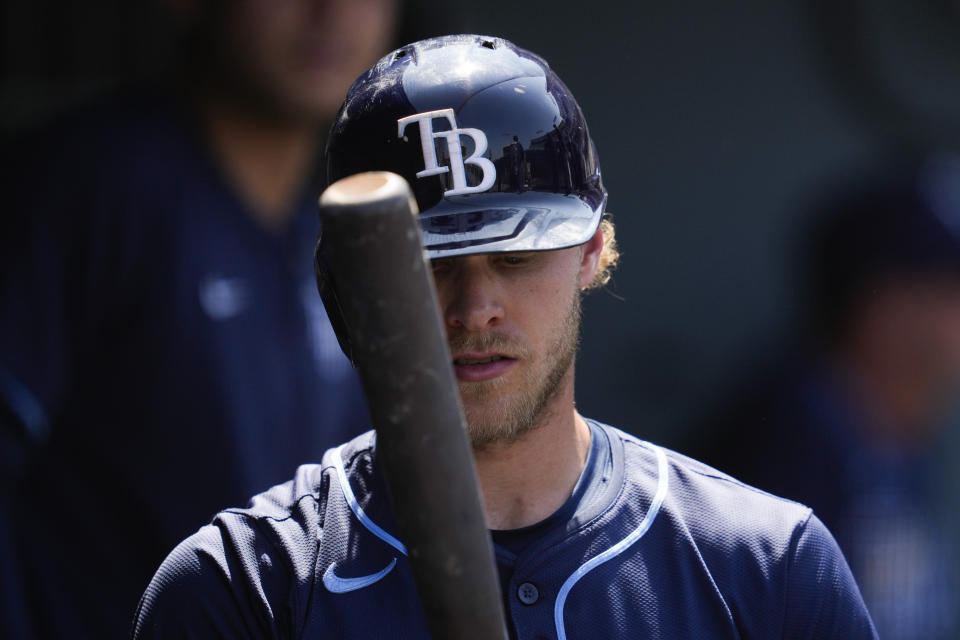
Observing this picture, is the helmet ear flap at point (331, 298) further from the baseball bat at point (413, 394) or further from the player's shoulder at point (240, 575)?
the baseball bat at point (413, 394)

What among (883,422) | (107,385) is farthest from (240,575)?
(883,422)

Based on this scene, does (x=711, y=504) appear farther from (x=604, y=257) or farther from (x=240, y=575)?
(x=240, y=575)

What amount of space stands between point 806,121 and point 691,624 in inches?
143

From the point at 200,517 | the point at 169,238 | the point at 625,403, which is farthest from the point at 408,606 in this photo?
the point at 625,403

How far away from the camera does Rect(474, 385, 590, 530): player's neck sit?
2.19 m

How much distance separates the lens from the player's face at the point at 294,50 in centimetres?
381

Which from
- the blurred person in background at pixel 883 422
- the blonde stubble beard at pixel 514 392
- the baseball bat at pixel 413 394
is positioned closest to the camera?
the baseball bat at pixel 413 394

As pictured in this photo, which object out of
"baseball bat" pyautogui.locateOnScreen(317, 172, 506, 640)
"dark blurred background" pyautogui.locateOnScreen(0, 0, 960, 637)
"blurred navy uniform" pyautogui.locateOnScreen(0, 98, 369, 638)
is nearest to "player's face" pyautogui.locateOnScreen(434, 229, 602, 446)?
"baseball bat" pyautogui.locateOnScreen(317, 172, 506, 640)

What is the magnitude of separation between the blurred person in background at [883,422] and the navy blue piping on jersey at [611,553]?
1498mm

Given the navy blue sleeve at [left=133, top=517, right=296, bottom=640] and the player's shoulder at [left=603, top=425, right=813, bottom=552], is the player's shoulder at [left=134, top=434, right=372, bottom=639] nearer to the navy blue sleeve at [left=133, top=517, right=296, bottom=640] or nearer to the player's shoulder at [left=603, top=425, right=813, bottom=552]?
the navy blue sleeve at [left=133, top=517, right=296, bottom=640]

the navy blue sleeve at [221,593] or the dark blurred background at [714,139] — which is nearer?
the navy blue sleeve at [221,593]

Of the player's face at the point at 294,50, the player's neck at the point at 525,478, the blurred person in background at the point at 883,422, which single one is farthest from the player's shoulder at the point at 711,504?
the player's face at the point at 294,50

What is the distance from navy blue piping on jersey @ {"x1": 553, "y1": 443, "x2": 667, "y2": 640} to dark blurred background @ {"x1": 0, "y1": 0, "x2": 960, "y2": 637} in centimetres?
287

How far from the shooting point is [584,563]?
2.11 m
